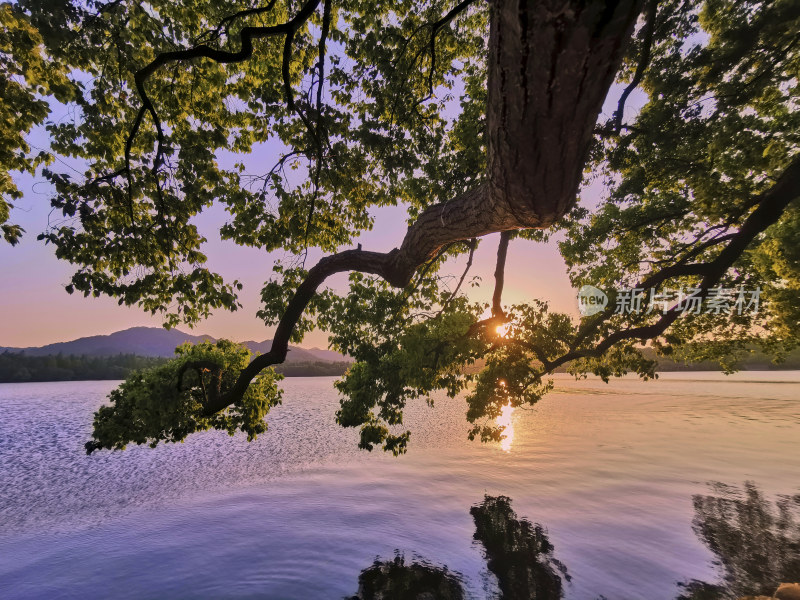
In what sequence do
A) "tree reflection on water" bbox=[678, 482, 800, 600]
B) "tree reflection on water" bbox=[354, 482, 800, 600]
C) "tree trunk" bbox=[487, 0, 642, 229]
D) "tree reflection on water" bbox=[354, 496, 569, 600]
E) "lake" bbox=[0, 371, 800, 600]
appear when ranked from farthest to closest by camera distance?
"lake" bbox=[0, 371, 800, 600] → "tree reflection on water" bbox=[354, 496, 569, 600] → "tree reflection on water" bbox=[354, 482, 800, 600] → "tree reflection on water" bbox=[678, 482, 800, 600] → "tree trunk" bbox=[487, 0, 642, 229]

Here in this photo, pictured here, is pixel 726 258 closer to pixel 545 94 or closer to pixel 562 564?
pixel 545 94

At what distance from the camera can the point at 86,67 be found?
7.19m

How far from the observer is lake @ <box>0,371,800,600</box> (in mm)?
13789

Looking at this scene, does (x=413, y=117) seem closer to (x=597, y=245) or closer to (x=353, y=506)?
(x=597, y=245)

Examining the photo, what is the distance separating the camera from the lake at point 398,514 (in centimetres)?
1379

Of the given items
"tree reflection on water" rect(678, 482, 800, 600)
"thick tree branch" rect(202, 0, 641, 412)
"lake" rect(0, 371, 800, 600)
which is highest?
"thick tree branch" rect(202, 0, 641, 412)

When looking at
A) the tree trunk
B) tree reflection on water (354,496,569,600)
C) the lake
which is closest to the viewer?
the tree trunk

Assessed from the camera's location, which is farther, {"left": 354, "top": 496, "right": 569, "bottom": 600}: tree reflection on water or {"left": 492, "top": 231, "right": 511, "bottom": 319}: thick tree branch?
{"left": 354, "top": 496, "right": 569, "bottom": 600}: tree reflection on water

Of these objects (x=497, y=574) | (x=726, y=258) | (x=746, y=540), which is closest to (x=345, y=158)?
(x=726, y=258)

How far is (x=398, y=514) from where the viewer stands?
20.5 meters

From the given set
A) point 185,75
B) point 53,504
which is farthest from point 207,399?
point 53,504

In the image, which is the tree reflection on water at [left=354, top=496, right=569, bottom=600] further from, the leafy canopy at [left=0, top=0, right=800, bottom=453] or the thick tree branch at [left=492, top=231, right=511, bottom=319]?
the thick tree branch at [left=492, top=231, right=511, bottom=319]

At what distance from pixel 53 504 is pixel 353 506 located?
20.2 m

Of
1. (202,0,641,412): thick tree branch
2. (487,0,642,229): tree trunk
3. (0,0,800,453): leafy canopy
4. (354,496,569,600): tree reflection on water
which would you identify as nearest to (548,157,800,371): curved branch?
(0,0,800,453): leafy canopy
